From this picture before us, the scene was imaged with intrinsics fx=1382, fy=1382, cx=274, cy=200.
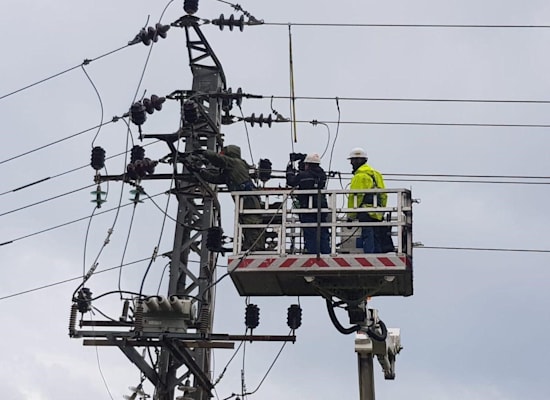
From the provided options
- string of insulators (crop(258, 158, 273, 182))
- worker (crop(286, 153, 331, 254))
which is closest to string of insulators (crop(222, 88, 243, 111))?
string of insulators (crop(258, 158, 273, 182))

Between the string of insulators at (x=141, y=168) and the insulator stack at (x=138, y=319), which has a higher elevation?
the string of insulators at (x=141, y=168)

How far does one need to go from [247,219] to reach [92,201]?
337 centimetres

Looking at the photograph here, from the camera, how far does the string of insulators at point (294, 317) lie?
19.6 m

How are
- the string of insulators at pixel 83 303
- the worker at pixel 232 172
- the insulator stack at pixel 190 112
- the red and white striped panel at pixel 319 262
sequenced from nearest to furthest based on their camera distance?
the red and white striped panel at pixel 319 262, the worker at pixel 232 172, the string of insulators at pixel 83 303, the insulator stack at pixel 190 112

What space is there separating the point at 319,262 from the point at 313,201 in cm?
85

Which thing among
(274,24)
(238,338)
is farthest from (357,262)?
(274,24)

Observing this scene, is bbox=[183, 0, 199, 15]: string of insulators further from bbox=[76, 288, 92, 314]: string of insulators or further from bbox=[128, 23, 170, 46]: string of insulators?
bbox=[76, 288, 92, 314]: string of insulators

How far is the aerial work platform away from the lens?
17250mm

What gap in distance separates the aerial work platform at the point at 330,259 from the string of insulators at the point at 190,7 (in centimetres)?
476

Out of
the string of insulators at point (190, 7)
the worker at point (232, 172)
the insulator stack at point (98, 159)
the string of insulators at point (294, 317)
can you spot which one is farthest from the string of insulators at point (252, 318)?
the string of insulators at point (190, 7)

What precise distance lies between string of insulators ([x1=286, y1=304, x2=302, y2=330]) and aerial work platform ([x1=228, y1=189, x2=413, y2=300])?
1266 mm

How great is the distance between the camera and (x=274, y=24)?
22.2 meters

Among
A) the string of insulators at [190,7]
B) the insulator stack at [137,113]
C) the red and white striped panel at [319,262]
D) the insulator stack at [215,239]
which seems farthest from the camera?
Result: the string of insulators at [190,7]

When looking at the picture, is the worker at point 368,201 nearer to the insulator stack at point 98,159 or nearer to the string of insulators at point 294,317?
the string of insulators at point 294,317
